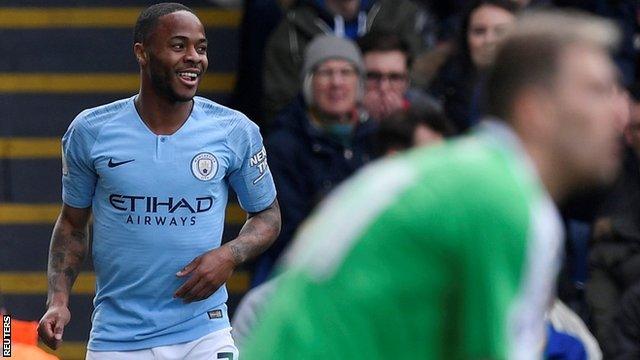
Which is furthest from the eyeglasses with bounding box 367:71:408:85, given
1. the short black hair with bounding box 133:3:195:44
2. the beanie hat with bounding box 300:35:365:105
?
the short black hair with bounding box 133:3:195:44

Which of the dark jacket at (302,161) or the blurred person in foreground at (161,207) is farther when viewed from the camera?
the dark jacket at (302,161)

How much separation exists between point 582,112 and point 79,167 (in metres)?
3.59

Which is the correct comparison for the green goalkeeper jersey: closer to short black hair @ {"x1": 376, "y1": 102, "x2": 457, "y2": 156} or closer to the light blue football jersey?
the light blue football jersey

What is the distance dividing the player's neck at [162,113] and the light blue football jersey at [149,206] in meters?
0.03

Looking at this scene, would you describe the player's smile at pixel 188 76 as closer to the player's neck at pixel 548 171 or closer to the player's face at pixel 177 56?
the player's face at pixel 177 56

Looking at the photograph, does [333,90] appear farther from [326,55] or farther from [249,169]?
[249,169]

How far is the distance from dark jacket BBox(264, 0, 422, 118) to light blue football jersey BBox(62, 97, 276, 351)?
2170 mm

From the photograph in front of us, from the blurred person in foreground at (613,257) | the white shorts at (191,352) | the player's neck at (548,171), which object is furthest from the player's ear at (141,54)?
the player's neck at (548,171)

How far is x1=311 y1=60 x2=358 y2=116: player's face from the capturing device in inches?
300

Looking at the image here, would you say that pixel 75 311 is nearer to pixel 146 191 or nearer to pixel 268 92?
pixel 268 92

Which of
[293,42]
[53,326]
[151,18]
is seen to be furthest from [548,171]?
[293,42]

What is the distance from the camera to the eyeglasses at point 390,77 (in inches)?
312

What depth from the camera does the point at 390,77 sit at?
7.93m

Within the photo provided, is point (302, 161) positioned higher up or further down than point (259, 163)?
further down
